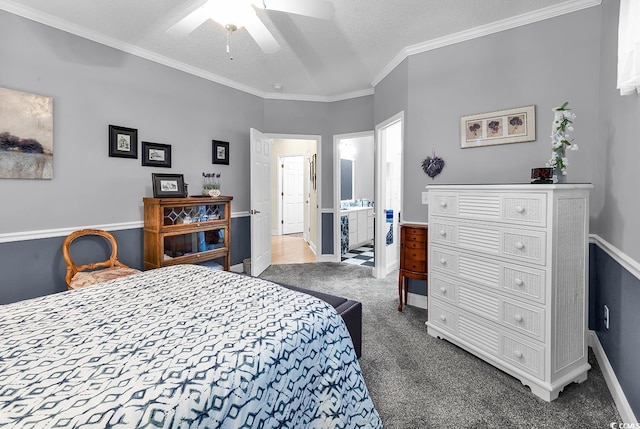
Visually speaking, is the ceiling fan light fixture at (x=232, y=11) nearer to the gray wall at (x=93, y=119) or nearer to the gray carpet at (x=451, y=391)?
the gray wall at (x=93, y=119)

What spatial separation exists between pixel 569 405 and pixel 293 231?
7043 mm

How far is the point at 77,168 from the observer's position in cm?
291

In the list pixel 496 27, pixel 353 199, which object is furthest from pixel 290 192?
pixel 496 27

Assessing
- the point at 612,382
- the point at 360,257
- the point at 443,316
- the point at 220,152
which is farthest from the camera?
the point at 360,257

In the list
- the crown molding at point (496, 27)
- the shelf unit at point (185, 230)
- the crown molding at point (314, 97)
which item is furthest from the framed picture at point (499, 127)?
the shelf unit at point (185, 230)

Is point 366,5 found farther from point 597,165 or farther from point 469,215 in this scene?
point 597,165

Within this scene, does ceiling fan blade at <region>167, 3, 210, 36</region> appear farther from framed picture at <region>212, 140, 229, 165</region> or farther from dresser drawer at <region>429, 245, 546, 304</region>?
dresser drawer at <region>429, 245, 546, 304</region>

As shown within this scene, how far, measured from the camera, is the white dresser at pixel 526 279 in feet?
5.96

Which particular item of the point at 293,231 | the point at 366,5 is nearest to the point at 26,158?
the point at 366,5

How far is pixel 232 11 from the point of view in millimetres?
1948

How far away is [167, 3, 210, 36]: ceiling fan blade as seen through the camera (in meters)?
1.96

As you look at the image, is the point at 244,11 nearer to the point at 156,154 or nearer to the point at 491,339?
the point at 156,154

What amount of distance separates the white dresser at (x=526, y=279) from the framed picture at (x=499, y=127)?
896mm

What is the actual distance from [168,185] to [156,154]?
1.30 ft
